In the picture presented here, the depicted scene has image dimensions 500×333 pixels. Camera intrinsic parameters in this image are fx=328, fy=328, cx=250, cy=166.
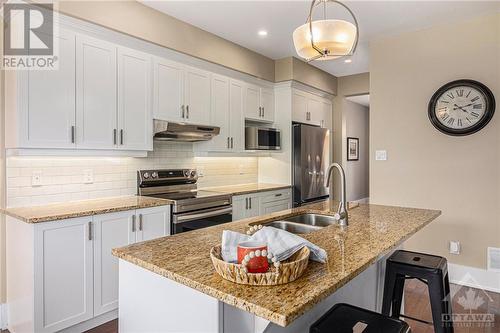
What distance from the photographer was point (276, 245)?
47.3 inches

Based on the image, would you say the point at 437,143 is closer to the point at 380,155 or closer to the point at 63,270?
the point at 380,155

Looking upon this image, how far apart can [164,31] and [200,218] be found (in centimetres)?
186

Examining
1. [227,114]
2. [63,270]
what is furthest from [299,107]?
[63,270]

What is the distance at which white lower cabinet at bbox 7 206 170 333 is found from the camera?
7.04ft

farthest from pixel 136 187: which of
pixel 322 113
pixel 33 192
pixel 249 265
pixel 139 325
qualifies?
pixel 322 113

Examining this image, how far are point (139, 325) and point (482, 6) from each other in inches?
149

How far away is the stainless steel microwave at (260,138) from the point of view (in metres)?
4.28

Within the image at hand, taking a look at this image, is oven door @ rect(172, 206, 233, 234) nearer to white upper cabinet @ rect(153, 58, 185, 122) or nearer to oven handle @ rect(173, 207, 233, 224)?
oven handle @ rect(173, 207, 233, 224)

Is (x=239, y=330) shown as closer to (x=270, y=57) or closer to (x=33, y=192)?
(x=33, y=192)

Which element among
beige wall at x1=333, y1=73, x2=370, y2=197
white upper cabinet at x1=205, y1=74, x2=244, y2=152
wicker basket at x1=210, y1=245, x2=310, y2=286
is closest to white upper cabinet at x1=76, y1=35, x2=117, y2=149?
white upper cabinet at x1=205, y1=74, x2=244, y2=152

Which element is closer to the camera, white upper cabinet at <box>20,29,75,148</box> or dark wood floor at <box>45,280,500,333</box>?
white upper cabinet at <box>20,29,75,148</box>

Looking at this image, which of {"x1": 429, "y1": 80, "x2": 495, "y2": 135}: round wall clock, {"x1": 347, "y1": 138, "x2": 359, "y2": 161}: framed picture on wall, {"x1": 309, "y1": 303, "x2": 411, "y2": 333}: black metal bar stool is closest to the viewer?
{"x1": 309, "y1": 303, "x2": 411, "y2": 333}: black metal bar stool

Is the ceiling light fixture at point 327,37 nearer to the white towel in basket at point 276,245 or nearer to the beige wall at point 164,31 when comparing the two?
the white towel in basket at point 276,245

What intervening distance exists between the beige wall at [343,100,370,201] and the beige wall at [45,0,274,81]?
11.4ft
